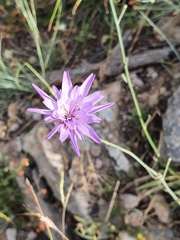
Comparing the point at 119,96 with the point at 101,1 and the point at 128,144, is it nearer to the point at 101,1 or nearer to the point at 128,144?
the point at 128,144

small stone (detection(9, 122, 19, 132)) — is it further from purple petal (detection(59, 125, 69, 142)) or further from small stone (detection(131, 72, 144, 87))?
purple petal (detection(59, 125, 69, 142))

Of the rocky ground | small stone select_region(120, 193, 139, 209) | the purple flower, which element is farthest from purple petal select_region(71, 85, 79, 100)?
small stone select_region(120, 193, 139, 209)

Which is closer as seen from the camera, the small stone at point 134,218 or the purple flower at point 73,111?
the purple flower at point 73,111

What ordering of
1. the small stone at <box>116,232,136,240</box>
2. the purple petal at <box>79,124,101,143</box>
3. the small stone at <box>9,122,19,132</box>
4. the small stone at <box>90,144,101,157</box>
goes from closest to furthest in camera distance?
A: the purple petal at <box>79,124,101,143</box> → the small stone at <box>116,232,136,240</box> → the small stone at <box>90,144,101,157</box> → the small stone at <box>9,122,19,132</box>

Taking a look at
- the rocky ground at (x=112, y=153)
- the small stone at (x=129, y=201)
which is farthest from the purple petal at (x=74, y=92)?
the small stone at (x=129, y=201)

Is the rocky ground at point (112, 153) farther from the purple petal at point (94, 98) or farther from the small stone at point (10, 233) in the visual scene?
the purple petal at point (94, 98)

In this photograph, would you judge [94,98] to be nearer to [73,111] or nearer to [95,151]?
[73,111]
